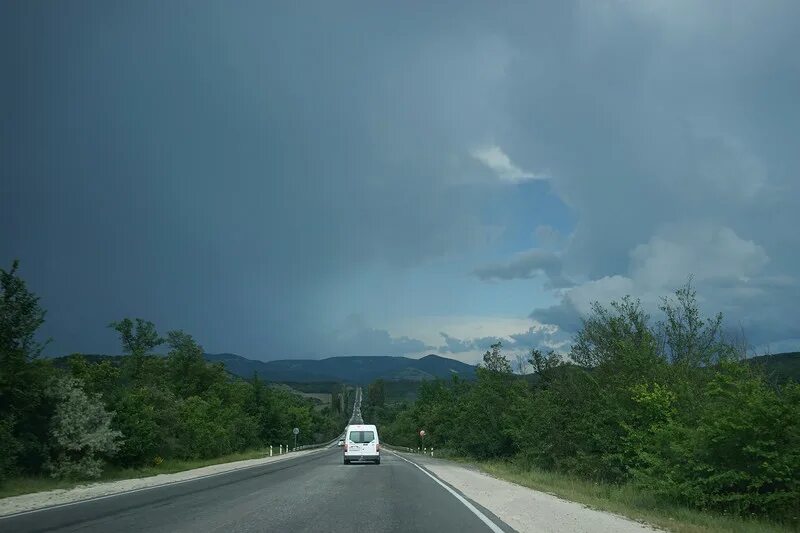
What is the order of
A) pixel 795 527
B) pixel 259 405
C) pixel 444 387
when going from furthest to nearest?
pixel 444 387
pixel 259 405
pixel 795 527

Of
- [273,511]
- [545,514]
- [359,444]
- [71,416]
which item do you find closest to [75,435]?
[71,416]

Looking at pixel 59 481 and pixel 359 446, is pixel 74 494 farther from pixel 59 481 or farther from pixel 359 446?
pixel 359 446

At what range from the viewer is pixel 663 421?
23.7 m

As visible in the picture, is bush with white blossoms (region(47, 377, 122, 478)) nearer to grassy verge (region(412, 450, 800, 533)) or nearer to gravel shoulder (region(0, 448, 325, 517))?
gravel shoulder (region(0, 448, 325, 517))

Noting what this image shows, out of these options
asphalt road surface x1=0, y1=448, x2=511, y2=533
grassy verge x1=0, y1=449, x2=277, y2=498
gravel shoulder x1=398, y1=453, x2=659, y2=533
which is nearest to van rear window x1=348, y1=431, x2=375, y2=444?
grassy verge x1=0, y1=449, x2=277, y2=498

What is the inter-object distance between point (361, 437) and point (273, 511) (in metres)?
23.8

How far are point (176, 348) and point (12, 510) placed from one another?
5846cm

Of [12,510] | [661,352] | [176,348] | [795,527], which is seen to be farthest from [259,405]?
[795,527]

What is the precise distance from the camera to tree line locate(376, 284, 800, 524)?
51.1 feet

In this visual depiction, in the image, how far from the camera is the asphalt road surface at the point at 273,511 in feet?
40.7

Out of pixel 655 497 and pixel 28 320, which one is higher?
pixel 28 320

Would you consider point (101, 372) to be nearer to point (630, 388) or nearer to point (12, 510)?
point (12, 510)

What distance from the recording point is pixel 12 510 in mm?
15555

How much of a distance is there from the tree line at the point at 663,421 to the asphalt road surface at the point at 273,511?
621cm
